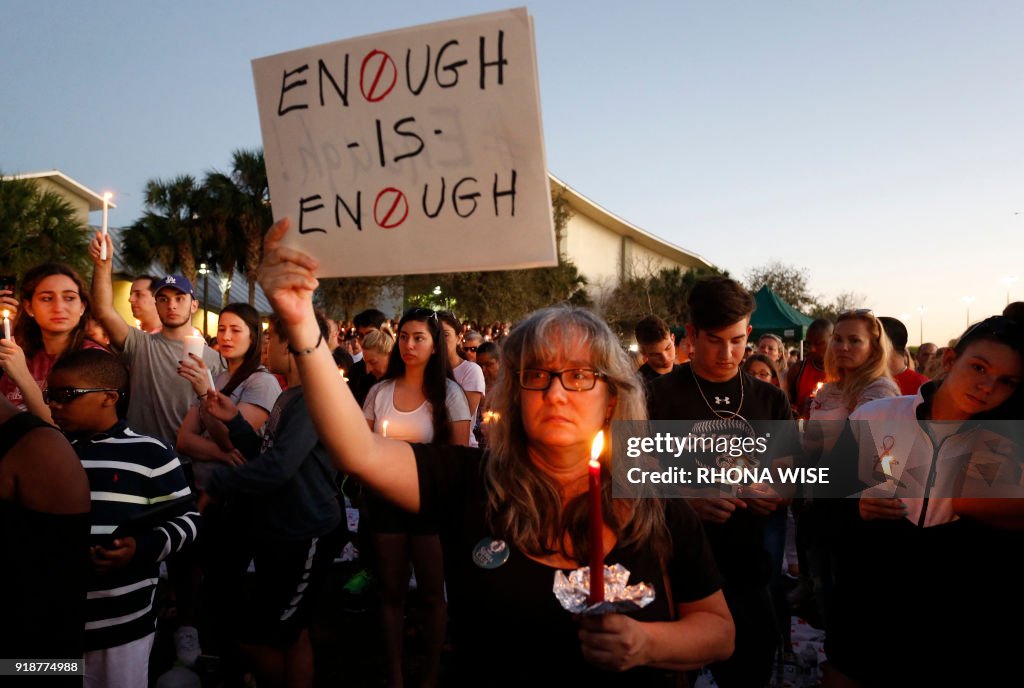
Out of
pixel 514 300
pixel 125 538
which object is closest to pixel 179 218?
pixel 514 300

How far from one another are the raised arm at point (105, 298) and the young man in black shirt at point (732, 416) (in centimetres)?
309

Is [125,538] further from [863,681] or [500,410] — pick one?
[863,681]

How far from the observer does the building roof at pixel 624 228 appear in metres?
47.0

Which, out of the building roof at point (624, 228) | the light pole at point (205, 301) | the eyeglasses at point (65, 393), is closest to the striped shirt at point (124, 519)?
the eyeglasses at point (65, 393)

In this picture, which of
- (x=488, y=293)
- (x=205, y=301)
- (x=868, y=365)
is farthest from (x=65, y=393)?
(x=488, y=293)

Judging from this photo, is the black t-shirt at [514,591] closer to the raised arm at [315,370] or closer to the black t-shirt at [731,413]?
the raised arm at [315,370]

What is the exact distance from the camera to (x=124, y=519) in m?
2.51

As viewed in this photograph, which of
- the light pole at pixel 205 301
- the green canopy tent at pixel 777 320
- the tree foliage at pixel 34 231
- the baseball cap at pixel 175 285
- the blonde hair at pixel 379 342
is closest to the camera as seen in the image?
the baseball cap at pixel 175 285

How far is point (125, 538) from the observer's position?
2.41 meters

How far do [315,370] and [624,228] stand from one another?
55310mm

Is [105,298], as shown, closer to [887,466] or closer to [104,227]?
[104,227]

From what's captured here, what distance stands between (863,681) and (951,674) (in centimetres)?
29

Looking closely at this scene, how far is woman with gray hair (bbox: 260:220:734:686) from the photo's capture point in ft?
5.18

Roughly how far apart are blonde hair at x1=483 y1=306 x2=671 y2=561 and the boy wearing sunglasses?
154cm
